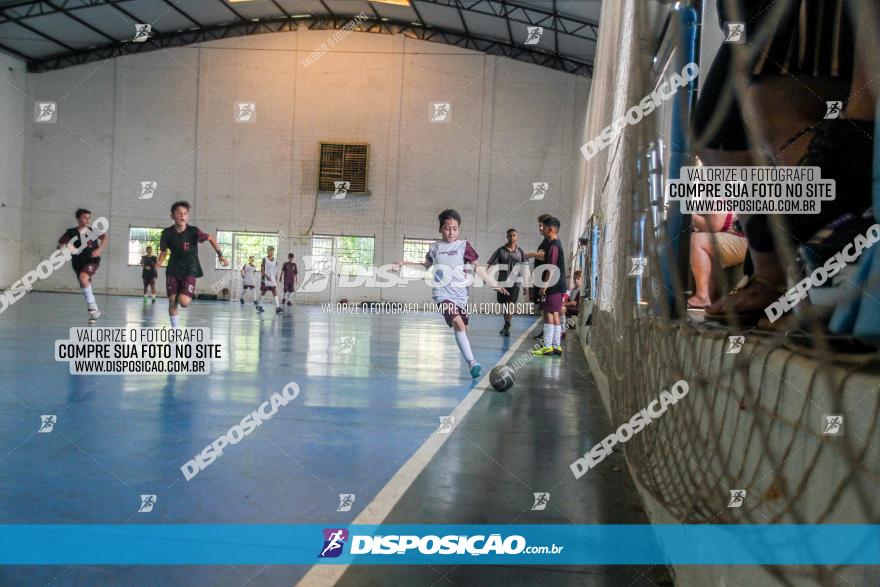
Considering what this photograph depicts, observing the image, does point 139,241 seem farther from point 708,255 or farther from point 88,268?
point 708,255

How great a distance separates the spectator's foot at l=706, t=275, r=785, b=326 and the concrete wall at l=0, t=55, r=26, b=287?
29164 mm

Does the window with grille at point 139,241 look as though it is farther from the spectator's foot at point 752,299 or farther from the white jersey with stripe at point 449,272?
the spectator's foot at point 752,299

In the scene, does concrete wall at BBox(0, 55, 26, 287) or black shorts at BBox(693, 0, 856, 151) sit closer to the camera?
black shorts at BBox(693, 0, 856, 151)

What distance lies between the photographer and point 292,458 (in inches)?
133

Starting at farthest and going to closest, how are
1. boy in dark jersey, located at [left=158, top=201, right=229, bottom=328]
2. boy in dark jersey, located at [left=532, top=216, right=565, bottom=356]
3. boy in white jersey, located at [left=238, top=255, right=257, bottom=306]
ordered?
boy in white jersey, located at [left=238, top=255, right=257, bottom=306] < boy in dark jersey, located at [left=532, top=216, right=565, bottom=356] < boy in dark jersey, located at [left=158, top=201, right=229, bottom=328]

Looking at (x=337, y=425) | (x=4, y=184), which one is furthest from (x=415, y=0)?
(x=337, y=425)

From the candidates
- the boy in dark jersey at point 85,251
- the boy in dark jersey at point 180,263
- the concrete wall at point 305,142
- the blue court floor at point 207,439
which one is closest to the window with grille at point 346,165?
the concrete wall at point 305,142

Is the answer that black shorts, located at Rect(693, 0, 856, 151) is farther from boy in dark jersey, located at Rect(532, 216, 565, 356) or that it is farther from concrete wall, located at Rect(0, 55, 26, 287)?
concrete wall, located at Rect(0, 55, 26, 287)

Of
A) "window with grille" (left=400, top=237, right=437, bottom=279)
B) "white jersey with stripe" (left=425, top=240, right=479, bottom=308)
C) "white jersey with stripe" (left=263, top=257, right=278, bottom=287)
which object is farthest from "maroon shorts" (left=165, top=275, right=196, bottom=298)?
"window with grille" (left=400, top=237, right=437, bottom=279)

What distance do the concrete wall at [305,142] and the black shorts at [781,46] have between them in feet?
76.2

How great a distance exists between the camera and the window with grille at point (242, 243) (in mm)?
25625

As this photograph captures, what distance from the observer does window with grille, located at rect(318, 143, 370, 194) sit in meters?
25.2

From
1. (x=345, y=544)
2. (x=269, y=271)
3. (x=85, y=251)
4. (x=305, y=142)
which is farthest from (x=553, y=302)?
(x=305, y=142)

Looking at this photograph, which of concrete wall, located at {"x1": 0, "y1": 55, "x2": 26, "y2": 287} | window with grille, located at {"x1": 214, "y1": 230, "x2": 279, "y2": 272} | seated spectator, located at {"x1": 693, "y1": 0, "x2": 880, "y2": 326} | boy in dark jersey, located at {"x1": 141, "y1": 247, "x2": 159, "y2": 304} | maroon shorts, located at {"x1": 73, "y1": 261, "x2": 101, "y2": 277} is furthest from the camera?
window with grille, located at {"x1": 214, "y1": 230, "x2": 279, "y2": 272}
